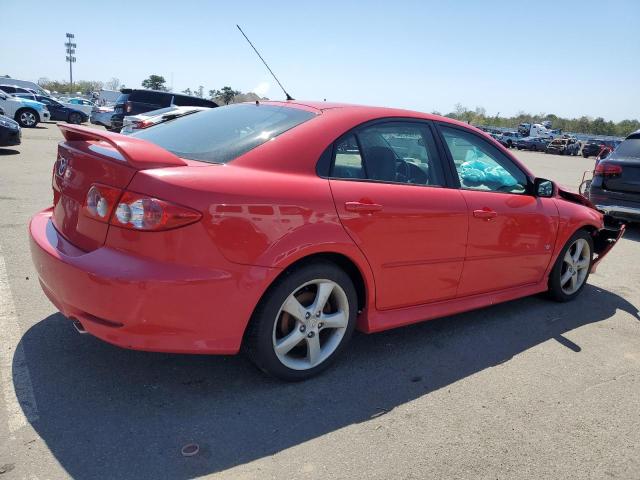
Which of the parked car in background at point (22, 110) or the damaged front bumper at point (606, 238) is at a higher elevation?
the damaged front bumper at point (606, 238)

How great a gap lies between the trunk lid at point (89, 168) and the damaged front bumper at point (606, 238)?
438 cm

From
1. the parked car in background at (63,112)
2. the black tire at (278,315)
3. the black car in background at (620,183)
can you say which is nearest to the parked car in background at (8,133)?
the black tire at (278,315)

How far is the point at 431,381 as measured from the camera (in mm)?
3111

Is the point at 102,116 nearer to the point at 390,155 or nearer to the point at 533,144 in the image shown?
the point at 390,155

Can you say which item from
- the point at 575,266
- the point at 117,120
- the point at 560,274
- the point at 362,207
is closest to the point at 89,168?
the point at 362,207

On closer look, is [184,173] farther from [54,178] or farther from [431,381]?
[431,381]

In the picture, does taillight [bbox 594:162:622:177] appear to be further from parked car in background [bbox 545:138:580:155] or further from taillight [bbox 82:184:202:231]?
parked car in background [bbox 545:138:580:155]

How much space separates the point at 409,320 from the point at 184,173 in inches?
68.2

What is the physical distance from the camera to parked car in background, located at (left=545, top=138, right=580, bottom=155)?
4578 centimetres

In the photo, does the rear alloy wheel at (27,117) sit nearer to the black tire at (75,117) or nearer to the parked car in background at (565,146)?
the black tire at (75,117)

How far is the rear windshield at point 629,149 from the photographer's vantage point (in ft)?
24.8

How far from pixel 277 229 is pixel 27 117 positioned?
2453cm

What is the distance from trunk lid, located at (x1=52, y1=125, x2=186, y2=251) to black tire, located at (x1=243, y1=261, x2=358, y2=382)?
809 mm

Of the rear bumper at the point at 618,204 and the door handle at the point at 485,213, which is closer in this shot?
the door handle at the point at 485,213
